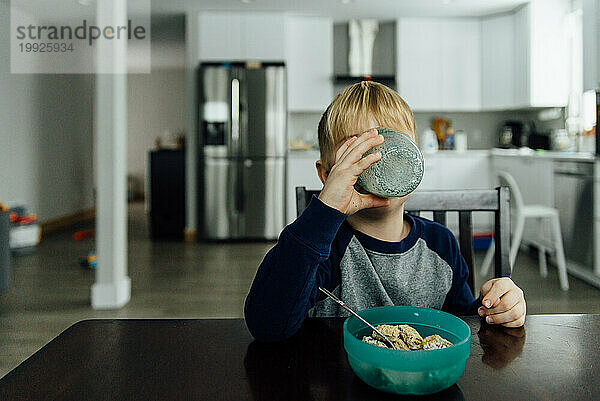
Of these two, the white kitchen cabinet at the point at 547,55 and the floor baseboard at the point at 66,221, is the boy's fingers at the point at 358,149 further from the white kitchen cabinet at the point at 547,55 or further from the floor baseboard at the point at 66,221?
the floor baseboard at the point at 66,221

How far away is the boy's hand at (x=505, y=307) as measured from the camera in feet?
2.54

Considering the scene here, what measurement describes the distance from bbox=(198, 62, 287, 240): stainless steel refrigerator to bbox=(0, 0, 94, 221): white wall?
1.94 metres

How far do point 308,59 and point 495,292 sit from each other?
17.6ft

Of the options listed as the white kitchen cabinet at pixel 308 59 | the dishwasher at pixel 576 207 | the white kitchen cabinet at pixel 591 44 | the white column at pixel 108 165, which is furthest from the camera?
the white kitchen cabinet at pixel 308 59

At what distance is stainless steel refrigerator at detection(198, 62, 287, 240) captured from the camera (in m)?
5.48

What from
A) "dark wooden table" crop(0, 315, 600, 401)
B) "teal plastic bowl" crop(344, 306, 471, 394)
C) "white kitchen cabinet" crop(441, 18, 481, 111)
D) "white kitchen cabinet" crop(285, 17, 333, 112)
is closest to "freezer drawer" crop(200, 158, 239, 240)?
"white kitchen cabinet" crop(285, 17, 333, 112)

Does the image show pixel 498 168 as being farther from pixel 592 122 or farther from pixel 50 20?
pixel 50 20

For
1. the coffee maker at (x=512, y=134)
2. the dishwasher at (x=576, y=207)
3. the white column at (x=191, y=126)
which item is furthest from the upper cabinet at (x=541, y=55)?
Answer: the white column at (x=191, y=126)

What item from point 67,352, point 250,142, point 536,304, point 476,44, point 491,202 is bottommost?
point 536,304

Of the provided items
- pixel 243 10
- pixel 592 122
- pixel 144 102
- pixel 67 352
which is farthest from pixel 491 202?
pixel 144 102

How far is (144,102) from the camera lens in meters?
10.5

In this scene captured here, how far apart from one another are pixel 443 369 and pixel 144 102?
1060cm

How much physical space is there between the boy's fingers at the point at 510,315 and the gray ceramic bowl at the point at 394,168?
27 cm

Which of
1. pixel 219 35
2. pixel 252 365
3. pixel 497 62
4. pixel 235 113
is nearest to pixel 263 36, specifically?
pixel 219 35
